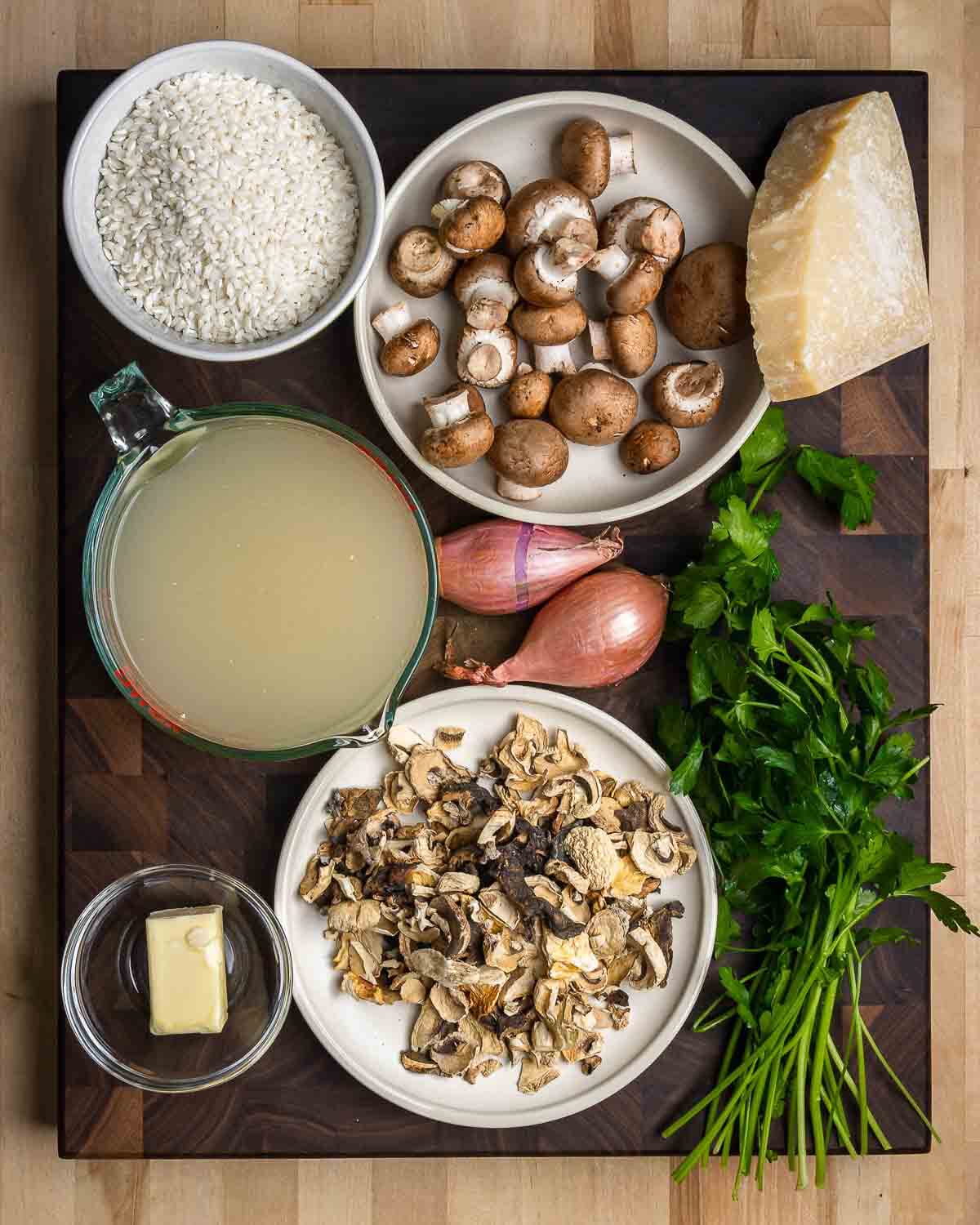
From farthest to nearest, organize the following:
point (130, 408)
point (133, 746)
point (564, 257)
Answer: point (133, 746) → point (564, 257) → point (130, 408)

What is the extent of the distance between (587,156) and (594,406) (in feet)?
0.69

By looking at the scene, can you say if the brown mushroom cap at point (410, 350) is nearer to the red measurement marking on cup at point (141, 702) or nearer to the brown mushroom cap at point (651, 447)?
the brown mushroom cap at point (651, 447)

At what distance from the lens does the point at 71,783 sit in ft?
3.19

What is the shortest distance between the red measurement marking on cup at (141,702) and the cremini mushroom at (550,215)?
487 mm

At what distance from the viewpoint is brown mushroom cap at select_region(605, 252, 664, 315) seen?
894mm

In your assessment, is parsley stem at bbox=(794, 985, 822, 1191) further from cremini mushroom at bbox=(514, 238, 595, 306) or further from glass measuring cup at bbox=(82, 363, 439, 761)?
cremini mushroom at bbox=(514, 238, 595, 306)

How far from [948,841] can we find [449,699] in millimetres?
534

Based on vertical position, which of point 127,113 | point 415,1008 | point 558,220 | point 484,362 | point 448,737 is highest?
point 127,113

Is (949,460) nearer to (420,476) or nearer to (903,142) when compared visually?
Result: (903,142)

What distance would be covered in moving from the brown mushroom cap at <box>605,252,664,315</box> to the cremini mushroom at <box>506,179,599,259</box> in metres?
0.04

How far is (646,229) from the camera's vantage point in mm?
894

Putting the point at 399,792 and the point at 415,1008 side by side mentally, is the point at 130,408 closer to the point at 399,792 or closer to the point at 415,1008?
the point at 399,792

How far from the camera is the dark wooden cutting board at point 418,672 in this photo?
3.11ft

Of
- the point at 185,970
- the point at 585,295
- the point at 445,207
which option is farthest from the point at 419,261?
the point at 185,970
